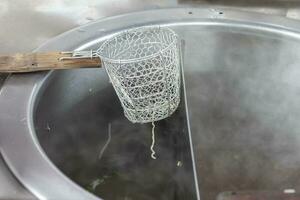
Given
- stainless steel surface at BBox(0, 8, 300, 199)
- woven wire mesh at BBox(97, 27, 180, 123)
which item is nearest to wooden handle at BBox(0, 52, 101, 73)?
woven wire mesh at BBox(97, 27, 180, 123)

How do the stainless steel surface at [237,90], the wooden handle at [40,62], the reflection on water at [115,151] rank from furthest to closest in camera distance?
the stainless steel surface at [237,90] < the reflection on water at [115,151] < the wooden handle at [40,62]

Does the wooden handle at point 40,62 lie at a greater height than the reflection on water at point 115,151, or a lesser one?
greater

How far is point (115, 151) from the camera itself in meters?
1.16

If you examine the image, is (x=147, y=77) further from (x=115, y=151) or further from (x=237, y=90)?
(x=237, y=90)

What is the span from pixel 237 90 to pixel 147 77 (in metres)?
0.43

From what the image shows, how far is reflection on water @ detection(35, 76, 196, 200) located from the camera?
1043mm

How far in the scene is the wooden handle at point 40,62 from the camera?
89 cm

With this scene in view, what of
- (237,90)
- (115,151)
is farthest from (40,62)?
(237,90)

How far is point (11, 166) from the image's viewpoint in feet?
2.27

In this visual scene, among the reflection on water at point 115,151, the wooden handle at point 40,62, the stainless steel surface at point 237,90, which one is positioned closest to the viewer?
the wooden handle at point 40,62

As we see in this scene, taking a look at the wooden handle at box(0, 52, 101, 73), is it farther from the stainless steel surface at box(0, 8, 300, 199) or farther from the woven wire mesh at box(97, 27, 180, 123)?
the stainless steel surface at box(0, 8, 300, 199)

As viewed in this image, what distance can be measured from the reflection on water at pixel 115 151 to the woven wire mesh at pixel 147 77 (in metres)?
0.10

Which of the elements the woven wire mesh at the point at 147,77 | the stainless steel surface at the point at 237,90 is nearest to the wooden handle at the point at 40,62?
the woven wire mesh at the point at 147,77

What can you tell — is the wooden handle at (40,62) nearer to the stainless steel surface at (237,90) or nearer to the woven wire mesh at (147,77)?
the woven wire mesh at (147,77)
